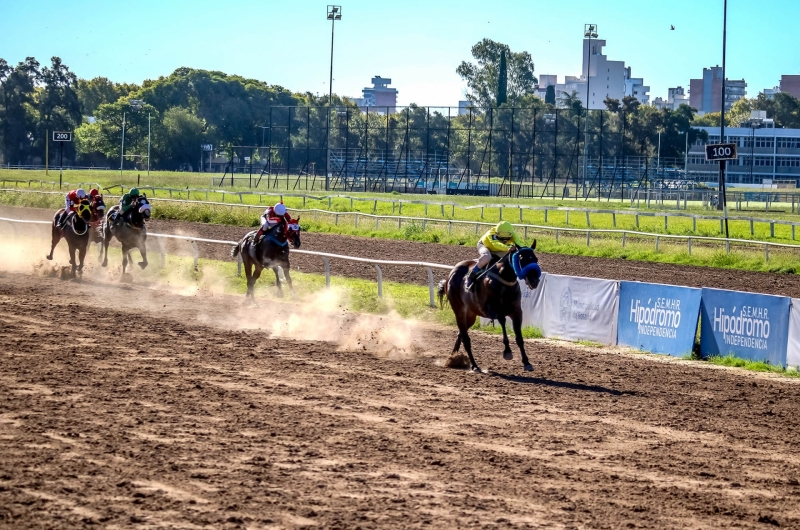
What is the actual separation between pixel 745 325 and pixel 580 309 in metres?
2.88

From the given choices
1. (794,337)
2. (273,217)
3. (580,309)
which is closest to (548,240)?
(273,217)

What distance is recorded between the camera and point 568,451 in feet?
28.5

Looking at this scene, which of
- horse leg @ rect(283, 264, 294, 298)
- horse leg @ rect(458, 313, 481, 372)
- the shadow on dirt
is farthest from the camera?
horse leg @ rect(283, 264, 294, 298)

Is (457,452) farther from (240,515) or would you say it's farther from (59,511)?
(59,511)

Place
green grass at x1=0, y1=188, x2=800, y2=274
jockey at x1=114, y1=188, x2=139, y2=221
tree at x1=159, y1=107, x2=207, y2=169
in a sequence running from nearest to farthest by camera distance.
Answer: jockey at x1=114, y1=188, x2=139, y2=221, green grass at x1=0, y1=188, x2=800, y2=274, tree at x1=159, y1=107, x2=207, y2=169

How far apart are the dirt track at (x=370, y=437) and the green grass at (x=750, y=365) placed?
0.52m

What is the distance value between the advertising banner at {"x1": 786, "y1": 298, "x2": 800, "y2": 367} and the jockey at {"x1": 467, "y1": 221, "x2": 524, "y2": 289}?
3998 mm

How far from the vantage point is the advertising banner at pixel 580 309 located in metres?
15.9

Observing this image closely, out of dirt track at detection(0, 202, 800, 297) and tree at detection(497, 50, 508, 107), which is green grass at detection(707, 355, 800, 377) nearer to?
dirt track at detection(0, 202, 800, 297)

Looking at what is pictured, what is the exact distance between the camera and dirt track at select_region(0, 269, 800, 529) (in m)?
6.87

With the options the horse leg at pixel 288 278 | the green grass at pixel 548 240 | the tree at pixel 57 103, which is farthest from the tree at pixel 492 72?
the horse leg at pixel 288 278

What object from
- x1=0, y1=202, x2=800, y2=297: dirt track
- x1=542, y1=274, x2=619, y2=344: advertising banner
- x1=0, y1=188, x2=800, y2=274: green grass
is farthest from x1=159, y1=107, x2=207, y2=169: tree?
x1=542, y1=274, x2=619, y2=344: advertising banner

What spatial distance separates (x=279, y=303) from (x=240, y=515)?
12411mm

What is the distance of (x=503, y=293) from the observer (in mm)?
12312
